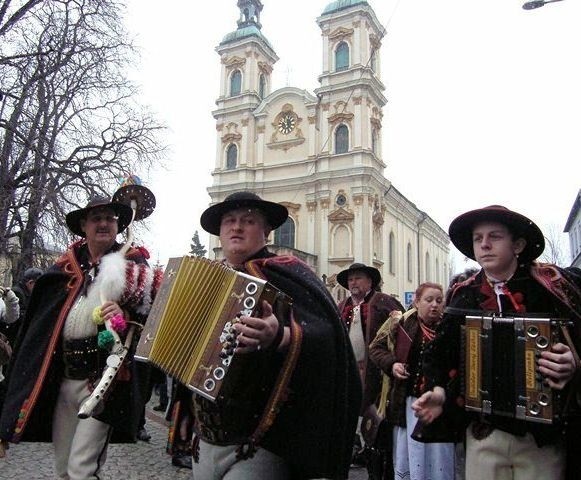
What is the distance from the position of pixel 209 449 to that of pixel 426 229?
52.3 meters

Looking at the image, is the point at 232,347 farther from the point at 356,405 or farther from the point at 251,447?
the point at 356,405

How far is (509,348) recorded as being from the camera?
250 centimetres

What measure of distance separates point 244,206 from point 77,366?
5.45 ft

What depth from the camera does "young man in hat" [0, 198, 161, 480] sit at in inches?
129

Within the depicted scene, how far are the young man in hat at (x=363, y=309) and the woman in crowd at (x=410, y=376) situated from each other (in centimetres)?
119

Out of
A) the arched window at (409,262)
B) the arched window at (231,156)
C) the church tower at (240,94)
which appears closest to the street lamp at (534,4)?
the church tower at (240,94)

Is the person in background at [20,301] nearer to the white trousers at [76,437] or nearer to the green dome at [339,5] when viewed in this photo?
the white trousers at [76,437]

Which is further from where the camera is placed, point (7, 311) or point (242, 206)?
point (7, 311)

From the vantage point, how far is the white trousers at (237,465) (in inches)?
92.9

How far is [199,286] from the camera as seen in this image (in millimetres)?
2328

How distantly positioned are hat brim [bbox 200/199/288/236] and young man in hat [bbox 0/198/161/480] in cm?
85

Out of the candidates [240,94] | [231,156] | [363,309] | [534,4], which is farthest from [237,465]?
[240,94]

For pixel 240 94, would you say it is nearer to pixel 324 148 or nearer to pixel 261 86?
pixel 261 86

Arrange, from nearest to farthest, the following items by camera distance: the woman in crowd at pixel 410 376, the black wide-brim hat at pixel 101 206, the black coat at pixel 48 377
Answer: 1. the black coat at pixel 48 377
2. the black wide-brim hat at pixel 101 206
3. the woman in crowd at pixel 410 376
